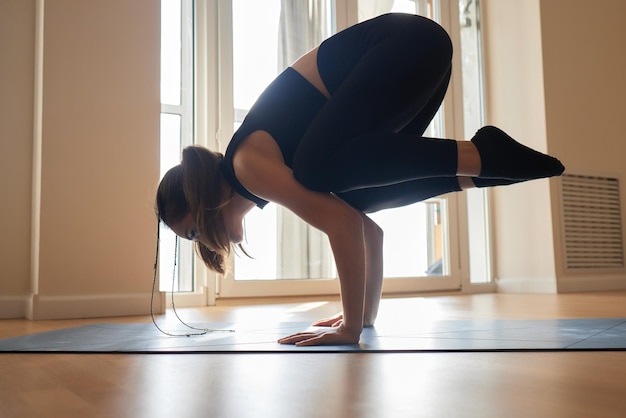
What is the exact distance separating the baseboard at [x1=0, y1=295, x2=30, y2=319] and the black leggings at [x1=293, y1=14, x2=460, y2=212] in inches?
63.4

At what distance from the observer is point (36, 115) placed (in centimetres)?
249

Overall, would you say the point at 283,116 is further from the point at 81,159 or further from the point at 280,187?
the point at 81,159

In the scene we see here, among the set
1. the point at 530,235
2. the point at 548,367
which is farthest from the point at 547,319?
the point at 530,235

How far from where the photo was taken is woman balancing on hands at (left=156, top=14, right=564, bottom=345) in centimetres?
130

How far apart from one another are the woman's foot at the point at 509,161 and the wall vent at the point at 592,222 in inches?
105

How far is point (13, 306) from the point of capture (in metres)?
2.42

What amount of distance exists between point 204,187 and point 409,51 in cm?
56

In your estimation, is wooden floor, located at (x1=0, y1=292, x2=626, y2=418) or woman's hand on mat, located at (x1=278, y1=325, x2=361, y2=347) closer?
wooden floor, located at (x1=0, y1=292, x2=626, y2=418)

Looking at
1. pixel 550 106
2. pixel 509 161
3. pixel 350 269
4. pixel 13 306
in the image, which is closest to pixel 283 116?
pixel 350 269

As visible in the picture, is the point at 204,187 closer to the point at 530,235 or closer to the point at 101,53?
the point at 101,53

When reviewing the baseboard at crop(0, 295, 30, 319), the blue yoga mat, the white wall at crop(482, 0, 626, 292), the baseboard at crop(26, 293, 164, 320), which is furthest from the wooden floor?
the white wall at crop(482, 0, 626, 292)

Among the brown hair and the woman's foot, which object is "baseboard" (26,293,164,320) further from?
the woman's foot

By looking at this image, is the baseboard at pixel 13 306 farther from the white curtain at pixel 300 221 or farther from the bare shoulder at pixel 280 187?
the bare shoulder at pixel 280 187

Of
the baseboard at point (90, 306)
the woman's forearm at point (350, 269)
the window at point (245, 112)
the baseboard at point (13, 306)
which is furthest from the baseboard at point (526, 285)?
the baseboard at point (13, 306)
